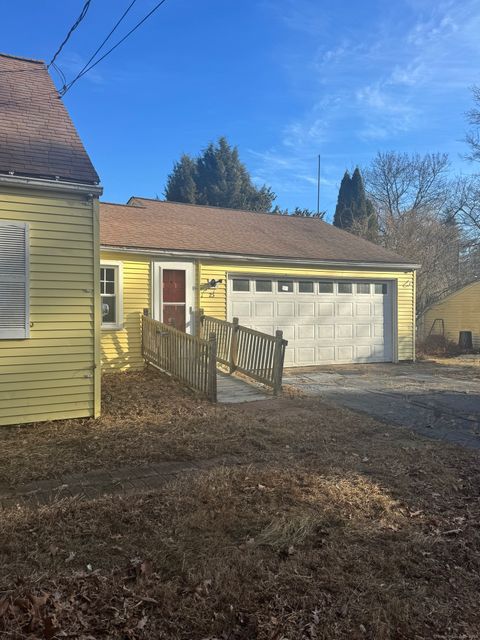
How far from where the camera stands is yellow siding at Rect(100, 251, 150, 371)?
34.6 ft

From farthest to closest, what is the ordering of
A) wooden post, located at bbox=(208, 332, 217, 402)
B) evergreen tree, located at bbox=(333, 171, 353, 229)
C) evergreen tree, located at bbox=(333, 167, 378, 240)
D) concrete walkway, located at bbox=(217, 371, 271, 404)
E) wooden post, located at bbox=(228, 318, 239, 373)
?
evergreen tree, located at bbox=(333, 171, 353, 229) → evergreen tree, located at bbox=(333, 167, 378, 240) → wooden post, located at bbox=(228, 318, 239, 373) → concrete walkway, located at bbox=(217, 371, 271, 404) → wooden post, located at bbox=(208, 332, 217, 402)

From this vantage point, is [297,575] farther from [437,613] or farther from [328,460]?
[328,460]

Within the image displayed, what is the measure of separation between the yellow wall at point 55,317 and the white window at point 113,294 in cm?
381

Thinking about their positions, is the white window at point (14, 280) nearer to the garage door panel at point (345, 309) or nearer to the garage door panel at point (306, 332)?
the garage door panel at point (306, 332)

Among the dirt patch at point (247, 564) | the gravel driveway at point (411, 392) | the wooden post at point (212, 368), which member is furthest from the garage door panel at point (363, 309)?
the dirt patch at point (247, 564)

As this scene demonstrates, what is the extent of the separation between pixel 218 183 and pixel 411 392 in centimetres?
2933

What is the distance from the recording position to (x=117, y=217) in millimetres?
12500

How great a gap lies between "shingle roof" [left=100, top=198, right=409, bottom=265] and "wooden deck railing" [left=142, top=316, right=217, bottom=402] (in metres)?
2.07

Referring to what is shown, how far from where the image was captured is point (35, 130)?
7.28 m

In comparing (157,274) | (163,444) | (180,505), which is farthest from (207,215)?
(180,505)

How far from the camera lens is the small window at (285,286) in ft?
41.6

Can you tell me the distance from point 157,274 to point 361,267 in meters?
5.86

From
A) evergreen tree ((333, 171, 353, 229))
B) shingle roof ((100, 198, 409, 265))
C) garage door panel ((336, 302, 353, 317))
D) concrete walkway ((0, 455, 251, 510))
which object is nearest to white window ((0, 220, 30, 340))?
concrete walkway ((0, 455, 251, 510))

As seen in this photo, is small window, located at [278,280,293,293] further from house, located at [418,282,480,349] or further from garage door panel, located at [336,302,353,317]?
house, located at [418,282,480,349]
